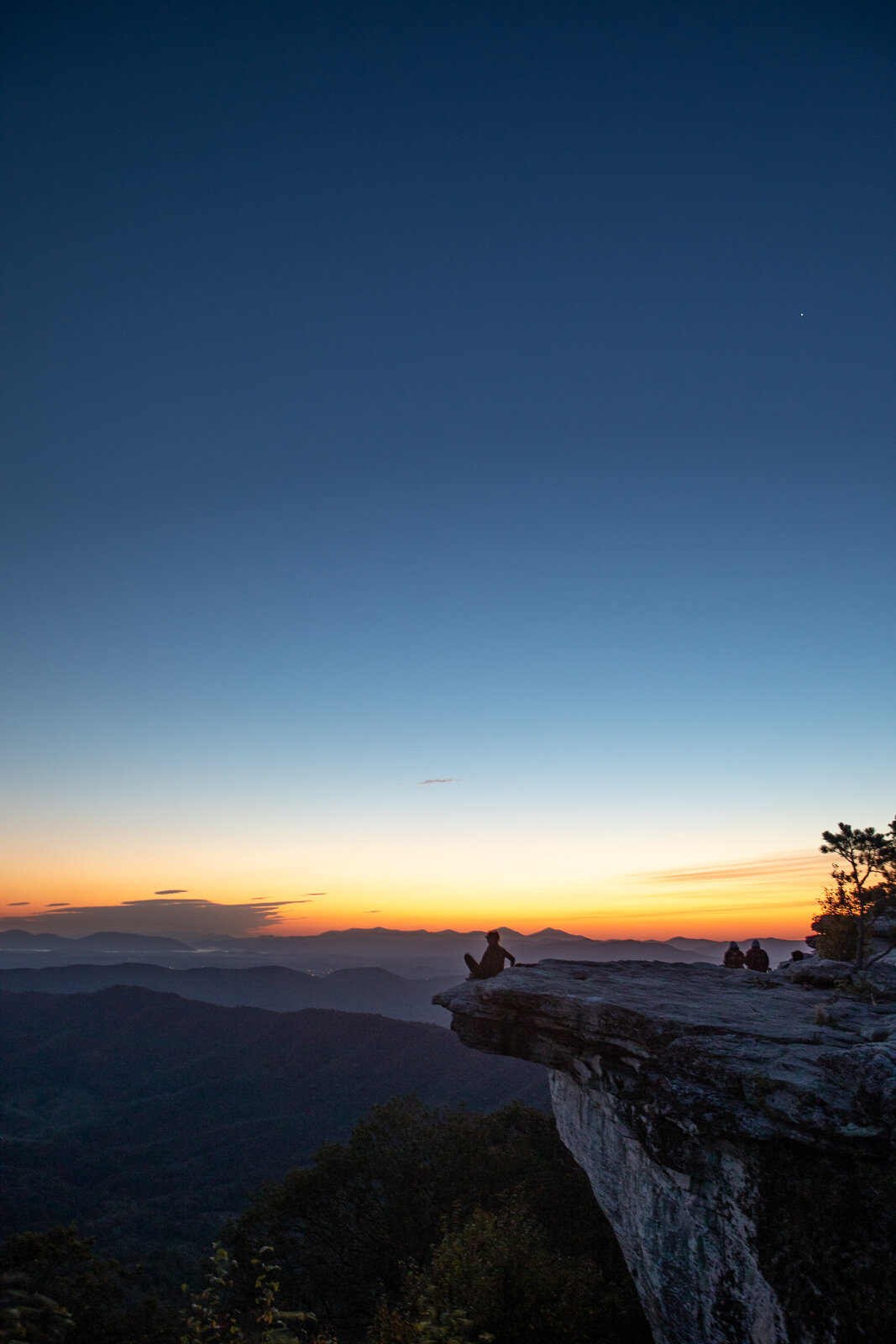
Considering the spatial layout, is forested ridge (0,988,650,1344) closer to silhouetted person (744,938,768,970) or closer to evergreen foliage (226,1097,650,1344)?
evergreen foliage (226,1097,650,1344)

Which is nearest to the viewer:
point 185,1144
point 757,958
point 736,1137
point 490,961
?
point 736,1137

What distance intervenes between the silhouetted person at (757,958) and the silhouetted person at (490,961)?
1086 cm

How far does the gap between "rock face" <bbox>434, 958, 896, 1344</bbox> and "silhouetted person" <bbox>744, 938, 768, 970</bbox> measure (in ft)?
18.5

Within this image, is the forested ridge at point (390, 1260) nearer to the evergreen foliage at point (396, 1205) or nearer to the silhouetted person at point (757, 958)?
the evergreen foliage at point (396, 1205)

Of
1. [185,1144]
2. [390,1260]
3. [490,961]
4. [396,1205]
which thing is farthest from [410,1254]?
[185,1144]

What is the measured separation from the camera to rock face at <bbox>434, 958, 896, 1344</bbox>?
44.4 ft

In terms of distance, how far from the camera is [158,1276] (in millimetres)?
80062

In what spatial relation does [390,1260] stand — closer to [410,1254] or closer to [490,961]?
[410,1254]

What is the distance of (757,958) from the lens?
28.3 m

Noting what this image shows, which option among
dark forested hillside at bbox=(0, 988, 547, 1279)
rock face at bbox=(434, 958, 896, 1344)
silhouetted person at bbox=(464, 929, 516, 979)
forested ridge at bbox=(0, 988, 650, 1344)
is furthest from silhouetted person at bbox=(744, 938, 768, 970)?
dark forested hillside at bbox=(0, 988, 547, 1279)

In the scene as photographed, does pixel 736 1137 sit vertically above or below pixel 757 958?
below

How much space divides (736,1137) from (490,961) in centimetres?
1153

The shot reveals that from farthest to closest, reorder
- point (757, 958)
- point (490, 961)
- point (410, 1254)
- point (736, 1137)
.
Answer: point (410, 1254) < point (757, 958) < point (490, 961) < point (736, 1137)

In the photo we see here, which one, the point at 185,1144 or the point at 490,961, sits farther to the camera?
the point at 185,1144
